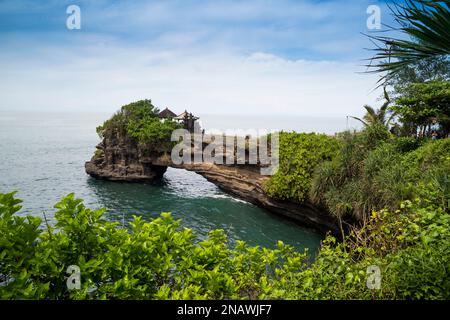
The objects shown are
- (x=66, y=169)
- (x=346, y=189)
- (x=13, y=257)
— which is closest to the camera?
(x=13, y=257)

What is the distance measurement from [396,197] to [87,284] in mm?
9443

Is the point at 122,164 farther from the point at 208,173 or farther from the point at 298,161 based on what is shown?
the point at 298,161

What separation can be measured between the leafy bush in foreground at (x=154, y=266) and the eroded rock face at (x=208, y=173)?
1012cm

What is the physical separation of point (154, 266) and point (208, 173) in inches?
652

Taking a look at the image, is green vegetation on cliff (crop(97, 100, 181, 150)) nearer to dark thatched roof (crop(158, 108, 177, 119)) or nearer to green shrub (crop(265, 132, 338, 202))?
dark thatched roof (crop(158, 108, 177, 119))

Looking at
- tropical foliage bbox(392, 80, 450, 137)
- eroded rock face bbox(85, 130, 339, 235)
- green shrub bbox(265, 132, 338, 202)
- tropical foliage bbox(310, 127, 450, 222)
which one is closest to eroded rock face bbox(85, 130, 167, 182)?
eroded rock face bbox(85, 130, 339, 235)

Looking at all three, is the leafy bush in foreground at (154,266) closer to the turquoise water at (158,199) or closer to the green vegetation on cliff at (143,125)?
the turquoise water at (158,199)

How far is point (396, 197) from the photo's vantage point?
9.13 m

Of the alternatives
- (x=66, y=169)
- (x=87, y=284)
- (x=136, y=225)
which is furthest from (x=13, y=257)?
(x=66, y=169)

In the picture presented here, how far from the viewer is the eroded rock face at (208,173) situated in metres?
14.2

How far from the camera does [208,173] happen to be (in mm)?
19484

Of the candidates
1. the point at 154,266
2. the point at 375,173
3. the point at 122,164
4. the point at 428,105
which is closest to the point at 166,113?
the point at 122,164

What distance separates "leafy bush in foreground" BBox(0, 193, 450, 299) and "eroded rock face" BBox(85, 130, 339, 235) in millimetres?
10117
